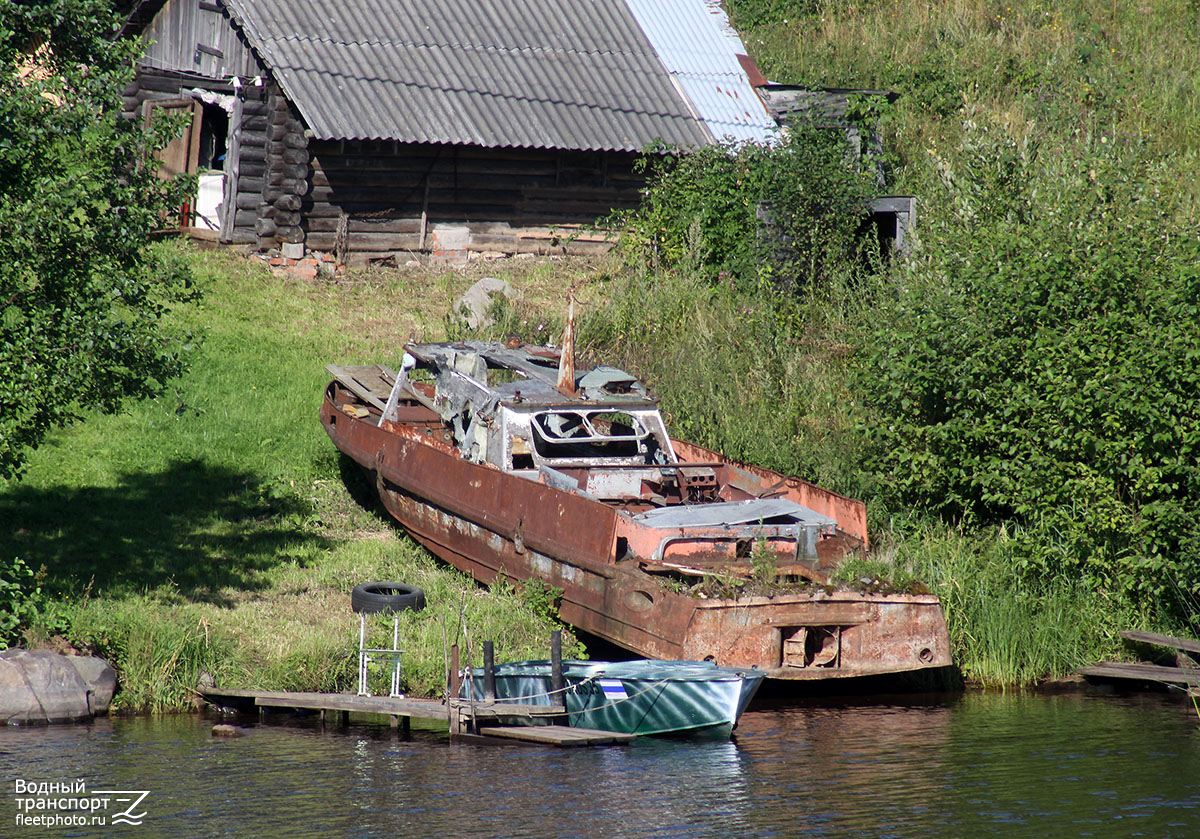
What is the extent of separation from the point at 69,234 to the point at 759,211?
10307mm

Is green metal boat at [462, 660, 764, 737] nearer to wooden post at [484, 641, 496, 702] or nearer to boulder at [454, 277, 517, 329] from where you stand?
wooden post at [484, 641, 496, 702]

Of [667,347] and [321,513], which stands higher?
[667,347]

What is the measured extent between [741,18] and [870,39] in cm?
401

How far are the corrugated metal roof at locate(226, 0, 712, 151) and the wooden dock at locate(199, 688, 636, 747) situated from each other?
10.8 meters

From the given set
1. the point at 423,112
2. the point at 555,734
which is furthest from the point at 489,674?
the point at 423,112

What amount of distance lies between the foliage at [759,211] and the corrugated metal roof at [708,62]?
133 centimetres

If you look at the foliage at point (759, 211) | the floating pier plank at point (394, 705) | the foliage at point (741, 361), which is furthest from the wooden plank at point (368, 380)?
the floating pier plank at point (394, 705)

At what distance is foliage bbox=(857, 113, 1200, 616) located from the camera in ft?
36.1

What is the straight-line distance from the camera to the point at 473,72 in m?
21.0

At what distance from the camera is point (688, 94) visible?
2238 centimetres

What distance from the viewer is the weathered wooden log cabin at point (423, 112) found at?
64.6 ft

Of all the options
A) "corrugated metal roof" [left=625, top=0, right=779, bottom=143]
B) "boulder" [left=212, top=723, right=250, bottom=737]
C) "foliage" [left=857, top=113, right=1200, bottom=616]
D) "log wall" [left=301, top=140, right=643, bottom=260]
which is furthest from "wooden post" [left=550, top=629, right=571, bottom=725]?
"corrugated metal roof" [left=625, top=0, right=779, bottom=143]

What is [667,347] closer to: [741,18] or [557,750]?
[557,750]

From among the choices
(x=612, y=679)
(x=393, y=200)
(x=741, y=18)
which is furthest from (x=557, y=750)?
(x=741, y=18)
